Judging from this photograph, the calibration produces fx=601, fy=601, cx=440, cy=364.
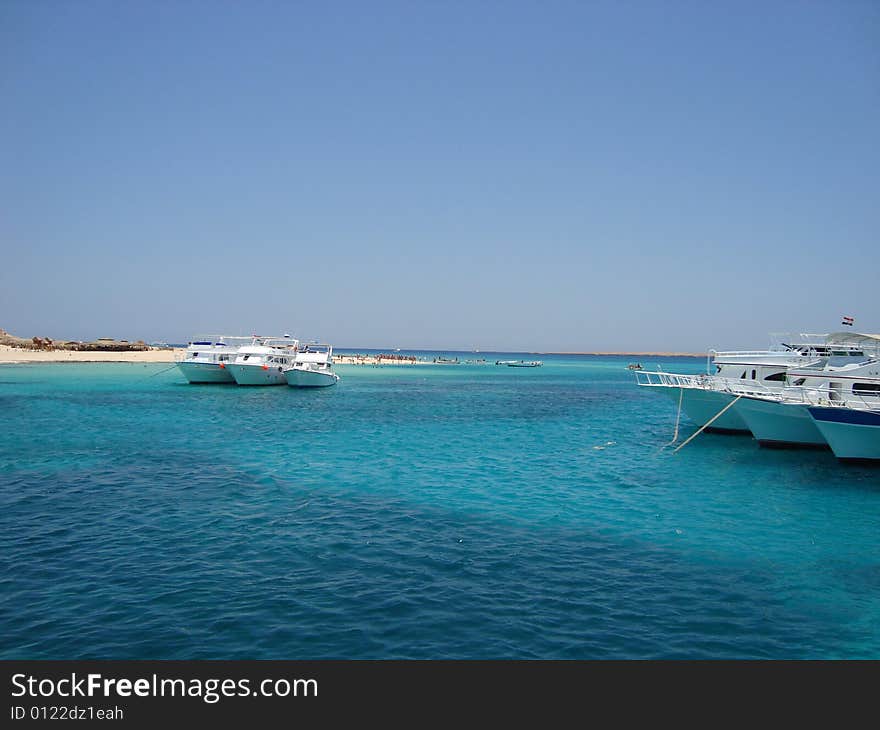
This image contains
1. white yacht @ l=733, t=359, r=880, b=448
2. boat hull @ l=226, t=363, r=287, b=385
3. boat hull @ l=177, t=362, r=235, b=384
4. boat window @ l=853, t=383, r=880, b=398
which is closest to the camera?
boat window @ l=853, t=383, r=880, b=398

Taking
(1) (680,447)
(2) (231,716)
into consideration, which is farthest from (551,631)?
(1) (680,447)

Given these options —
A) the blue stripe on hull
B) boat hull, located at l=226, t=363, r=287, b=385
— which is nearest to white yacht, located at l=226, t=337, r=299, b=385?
boat hull, located at l=226, t=363, r=287, b=385

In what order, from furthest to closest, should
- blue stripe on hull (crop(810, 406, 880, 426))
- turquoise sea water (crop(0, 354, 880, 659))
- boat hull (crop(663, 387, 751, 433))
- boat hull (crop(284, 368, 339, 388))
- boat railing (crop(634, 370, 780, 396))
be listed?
boat hull (crop(284, 368, 339, 388))
boat hull (crop(663, 387, 751, 433))
boat railing (crop(634, 370, 780, 396))
blue stripe on hull (crop(810, 406, 880, 426))
turquoise sea water (crop(0, 354, 880, 659))

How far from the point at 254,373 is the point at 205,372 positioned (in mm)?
6222

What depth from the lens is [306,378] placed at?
63500 mm

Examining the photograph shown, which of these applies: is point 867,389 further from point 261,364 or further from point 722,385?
point 261,364

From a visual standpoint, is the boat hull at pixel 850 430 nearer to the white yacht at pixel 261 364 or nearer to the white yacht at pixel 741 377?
the white yacht at pixel 741 377

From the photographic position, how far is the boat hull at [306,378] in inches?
2471

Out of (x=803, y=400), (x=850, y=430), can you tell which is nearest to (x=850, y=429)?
(x=850, y=430)

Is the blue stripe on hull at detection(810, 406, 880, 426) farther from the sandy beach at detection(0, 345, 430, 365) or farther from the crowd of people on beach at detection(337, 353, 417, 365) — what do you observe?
the crowd of people on beach at detection(337, 353, 417, 365)

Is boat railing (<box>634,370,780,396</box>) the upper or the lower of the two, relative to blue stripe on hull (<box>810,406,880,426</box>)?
upper

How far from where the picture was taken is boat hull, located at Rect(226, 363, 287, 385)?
5947cm

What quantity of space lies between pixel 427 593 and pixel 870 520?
13.0 metres

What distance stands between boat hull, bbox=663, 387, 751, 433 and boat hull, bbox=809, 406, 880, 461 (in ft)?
21.2
